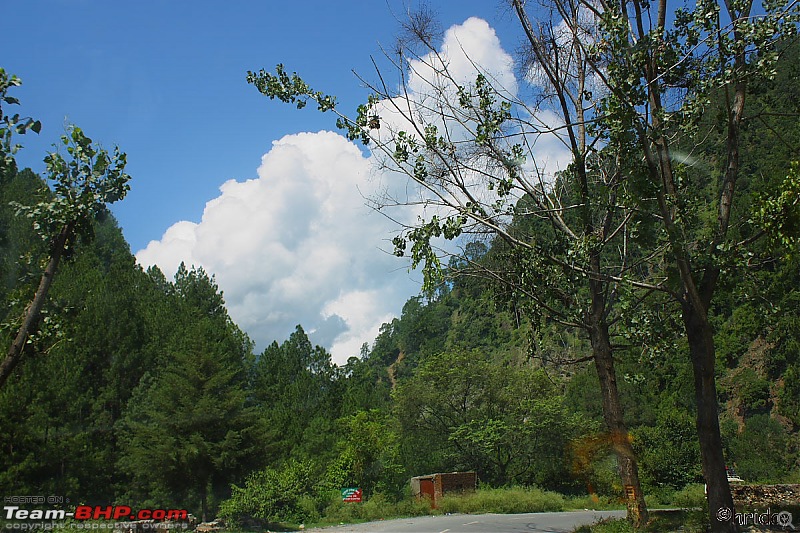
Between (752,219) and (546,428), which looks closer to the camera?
(752,219)

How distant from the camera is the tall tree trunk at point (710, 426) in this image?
7723 mm

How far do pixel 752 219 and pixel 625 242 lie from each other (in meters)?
2.80

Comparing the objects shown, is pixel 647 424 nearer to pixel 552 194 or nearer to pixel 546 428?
pixel 546 428

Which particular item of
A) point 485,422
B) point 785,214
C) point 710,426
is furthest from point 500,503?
point 785,214

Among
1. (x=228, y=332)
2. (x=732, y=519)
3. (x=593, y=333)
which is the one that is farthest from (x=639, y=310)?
(x=228, y=332)

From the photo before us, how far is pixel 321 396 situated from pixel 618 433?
37.4m

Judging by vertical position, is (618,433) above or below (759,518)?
above

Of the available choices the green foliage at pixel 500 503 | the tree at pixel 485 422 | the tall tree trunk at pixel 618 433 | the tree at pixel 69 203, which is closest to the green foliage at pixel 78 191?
the tree at pixel 69 203

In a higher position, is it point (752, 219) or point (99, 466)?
point (752, 219)

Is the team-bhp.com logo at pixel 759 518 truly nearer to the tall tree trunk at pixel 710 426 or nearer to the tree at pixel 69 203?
the tall tree trunk at pixel 710 426

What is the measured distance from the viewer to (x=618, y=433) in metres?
9.92

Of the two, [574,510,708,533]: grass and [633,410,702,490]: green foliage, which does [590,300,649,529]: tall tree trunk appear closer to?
[574,510,708,533]: grass

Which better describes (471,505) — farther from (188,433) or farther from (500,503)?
(188,433)

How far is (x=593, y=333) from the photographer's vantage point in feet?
34.5
